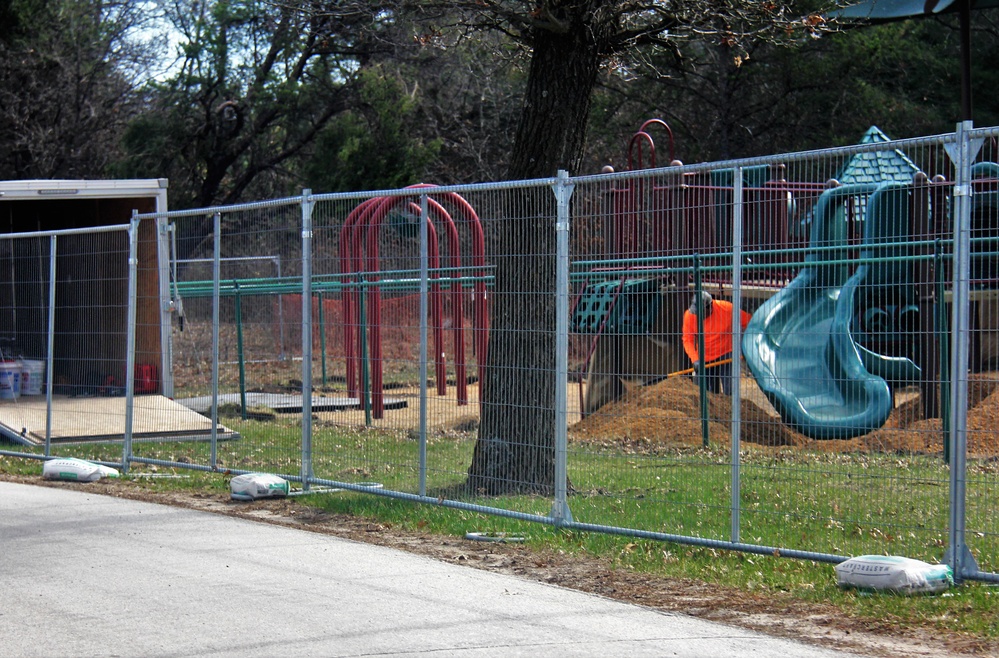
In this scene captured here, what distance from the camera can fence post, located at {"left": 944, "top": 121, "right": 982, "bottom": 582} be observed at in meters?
6.02

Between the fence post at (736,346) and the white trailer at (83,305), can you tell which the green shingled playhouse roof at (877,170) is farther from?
the white trailer at (83,305)

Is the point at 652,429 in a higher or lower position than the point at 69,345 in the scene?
lower

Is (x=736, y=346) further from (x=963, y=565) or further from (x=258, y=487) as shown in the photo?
(x=258, y=487)

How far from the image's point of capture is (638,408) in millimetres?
9688

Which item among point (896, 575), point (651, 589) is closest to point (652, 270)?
point (651, 589)

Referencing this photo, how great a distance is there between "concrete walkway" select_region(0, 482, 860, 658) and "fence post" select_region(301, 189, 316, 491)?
1358mm

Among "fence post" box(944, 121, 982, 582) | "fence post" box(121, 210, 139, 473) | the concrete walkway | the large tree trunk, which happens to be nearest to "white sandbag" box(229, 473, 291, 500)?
the concrete walkway

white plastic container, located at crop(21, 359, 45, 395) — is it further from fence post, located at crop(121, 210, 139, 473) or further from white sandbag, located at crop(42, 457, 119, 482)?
fence post, located at crop(121, 210, 139, 473)

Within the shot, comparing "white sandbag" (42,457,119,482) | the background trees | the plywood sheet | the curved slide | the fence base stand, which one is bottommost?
"white sandbag" (42,457,119,482)

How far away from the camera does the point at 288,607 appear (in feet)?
20.6

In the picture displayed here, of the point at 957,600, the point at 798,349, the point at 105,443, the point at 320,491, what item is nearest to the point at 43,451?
the point at 105,443

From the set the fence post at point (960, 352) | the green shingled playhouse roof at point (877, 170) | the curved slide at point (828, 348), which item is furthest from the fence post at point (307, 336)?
the green shingled playhouse roof at point (877, 170)

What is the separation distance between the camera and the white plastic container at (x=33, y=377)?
1333 cm

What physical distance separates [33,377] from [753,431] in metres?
8.81
